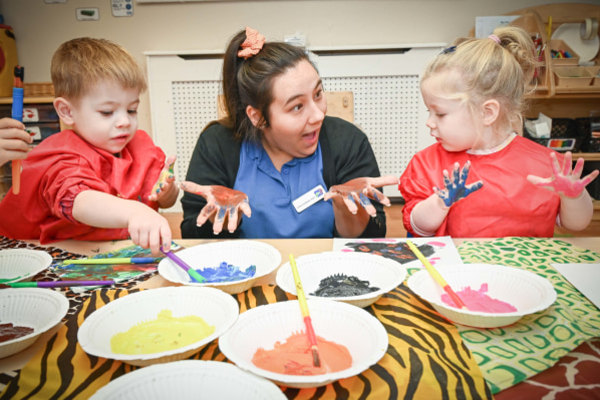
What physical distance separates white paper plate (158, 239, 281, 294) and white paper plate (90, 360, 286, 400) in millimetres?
359

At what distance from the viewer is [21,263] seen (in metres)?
0.99

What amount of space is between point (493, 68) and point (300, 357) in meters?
1.09

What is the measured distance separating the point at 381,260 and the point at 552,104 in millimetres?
2952

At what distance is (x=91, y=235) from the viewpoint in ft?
4.03

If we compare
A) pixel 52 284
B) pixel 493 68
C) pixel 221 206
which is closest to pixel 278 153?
pixel 221 206

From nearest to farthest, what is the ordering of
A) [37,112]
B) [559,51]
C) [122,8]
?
[559,51]
[37,112]
[122,8]

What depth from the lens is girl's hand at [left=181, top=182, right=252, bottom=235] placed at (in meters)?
1.01

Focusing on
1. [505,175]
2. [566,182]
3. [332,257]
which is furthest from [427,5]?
[332,257]

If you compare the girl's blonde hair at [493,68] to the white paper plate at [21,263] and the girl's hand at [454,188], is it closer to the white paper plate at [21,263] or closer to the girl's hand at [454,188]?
the girl's hand at [454,188]

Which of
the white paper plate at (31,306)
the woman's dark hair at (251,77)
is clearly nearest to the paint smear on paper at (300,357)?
the white paper plate at (31,306)

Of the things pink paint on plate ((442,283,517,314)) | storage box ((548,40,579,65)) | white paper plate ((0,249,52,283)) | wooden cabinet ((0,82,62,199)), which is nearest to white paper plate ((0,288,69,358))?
white paper plate ((0,249,52,283))

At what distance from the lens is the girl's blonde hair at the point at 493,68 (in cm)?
124

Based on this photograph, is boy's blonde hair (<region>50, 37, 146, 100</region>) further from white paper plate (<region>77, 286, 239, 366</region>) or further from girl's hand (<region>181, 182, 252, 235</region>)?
white paper plate (<region>77, 286, 239, 366</region>)

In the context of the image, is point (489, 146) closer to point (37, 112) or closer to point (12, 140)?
point (12, 140)
